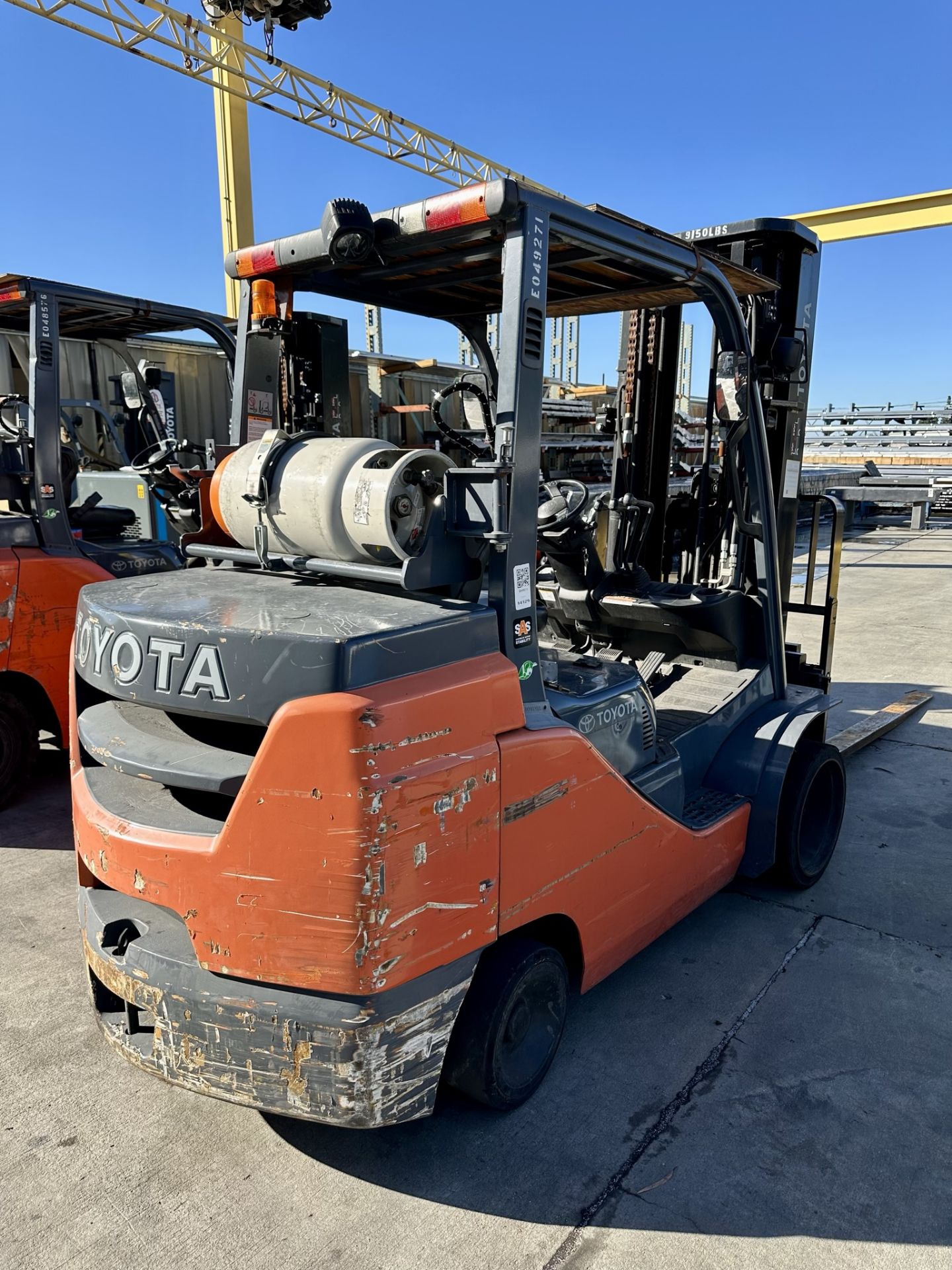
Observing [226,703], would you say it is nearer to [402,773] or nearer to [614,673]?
[402,773]

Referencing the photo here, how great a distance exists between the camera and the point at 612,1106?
2.55 meters

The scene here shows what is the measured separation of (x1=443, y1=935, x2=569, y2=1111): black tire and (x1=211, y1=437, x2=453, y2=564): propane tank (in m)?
1.12

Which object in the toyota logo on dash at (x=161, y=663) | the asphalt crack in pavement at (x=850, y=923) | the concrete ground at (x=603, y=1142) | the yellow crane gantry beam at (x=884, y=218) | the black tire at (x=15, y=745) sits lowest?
the asphalt crack in pavement at (x=850, y=923)

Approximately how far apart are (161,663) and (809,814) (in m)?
3.05

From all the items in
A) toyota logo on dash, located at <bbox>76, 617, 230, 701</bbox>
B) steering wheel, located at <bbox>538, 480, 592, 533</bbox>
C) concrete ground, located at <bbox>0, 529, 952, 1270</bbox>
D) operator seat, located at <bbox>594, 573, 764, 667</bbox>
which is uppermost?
steering wheel, located at <bbox>538, 480, 592, 533</bbox>

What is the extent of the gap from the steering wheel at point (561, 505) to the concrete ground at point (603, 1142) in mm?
1700

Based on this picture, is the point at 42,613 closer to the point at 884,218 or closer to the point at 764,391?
the point at 764,391

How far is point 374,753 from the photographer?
1875mm

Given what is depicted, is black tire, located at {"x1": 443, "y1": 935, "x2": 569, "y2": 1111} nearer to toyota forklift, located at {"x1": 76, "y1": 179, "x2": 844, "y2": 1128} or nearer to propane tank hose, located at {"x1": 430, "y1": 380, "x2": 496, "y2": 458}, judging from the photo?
toyota forklift, located at {"x1": 76, "y1": 179, "x2": 844, "y2": 1128}

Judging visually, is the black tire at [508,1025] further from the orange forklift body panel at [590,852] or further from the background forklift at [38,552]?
the background forklift at [38,552]

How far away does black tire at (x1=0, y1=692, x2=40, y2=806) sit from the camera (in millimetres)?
4730

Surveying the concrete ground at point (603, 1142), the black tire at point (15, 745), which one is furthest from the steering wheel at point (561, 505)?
the black tire at point (15, 745)

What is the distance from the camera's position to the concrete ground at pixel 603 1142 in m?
2.11

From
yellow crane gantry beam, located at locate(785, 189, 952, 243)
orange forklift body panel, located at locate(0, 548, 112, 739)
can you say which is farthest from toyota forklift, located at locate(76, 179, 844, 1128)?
yellow crane gantry beam, located at locate(785, 189, 952, 243)
